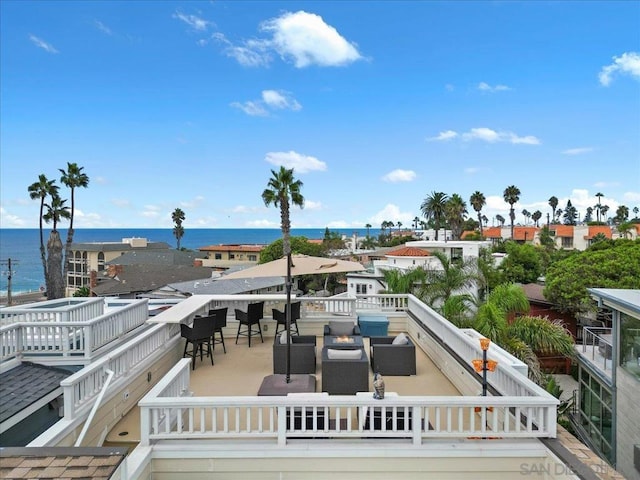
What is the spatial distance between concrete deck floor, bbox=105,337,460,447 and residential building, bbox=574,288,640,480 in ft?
16.8

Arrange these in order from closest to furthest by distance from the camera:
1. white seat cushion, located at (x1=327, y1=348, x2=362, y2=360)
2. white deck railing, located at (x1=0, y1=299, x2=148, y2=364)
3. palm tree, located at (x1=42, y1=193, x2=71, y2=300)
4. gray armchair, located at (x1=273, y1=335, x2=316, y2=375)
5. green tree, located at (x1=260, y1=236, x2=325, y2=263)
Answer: white seat cushion, located at (x1=327, y1=348, x2=362, y2=360) → white deck railing, located at (x1=0, y1=299, x2=148, y2=364) → gray armchair, located at (x1=273, y1=335, x2=316, y2=375) → palm tree, located at (x1=42, y1=193, x2=71, y2=300) → green tree, located at (x1=260, y1=236, x2=325, y2=263)

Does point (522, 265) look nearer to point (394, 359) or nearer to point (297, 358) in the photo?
point (394, 359)

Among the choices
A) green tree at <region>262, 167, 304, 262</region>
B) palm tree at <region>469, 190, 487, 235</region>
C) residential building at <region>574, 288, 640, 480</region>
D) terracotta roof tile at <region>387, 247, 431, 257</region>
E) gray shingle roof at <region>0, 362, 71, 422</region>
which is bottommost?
residential building at <region>574, 288, 640, 480</region>

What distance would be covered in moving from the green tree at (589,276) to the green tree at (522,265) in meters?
11.9

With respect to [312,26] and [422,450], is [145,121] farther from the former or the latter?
[422,450]

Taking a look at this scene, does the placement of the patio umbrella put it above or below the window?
above

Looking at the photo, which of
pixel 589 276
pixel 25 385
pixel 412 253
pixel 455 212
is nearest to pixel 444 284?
pixel 25 385

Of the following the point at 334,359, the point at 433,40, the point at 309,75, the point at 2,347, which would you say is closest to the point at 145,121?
the point at 309,75

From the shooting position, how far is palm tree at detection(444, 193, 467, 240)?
48.9 m

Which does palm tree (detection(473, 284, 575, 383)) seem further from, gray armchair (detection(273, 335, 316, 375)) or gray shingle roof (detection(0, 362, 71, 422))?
gray shingle roof (detection(0, 362, 71, 422))

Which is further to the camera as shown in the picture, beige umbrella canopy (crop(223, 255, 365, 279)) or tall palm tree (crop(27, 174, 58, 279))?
tall palm tree (crop(27, 174, 58, 279))

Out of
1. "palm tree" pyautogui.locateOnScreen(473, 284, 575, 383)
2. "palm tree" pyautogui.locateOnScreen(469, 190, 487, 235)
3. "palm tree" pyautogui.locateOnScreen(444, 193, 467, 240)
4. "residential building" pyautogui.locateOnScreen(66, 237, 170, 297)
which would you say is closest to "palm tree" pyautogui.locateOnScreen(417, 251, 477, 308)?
"palm tree" pyautogui.locateOnScreen(473, 284, 575, 383)

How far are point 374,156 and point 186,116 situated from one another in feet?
81.3

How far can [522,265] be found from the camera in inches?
1475
